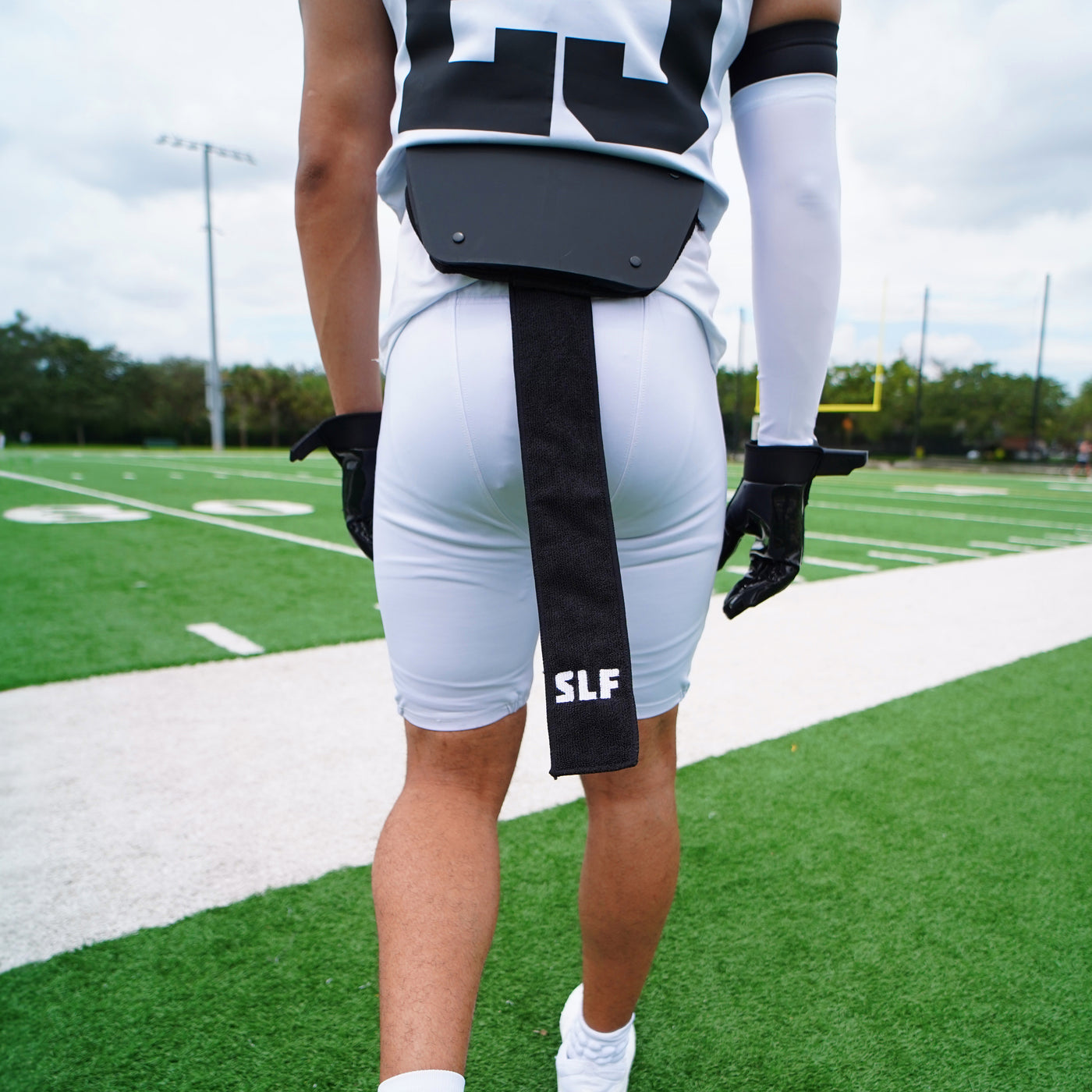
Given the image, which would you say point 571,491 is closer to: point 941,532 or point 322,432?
point 322,432

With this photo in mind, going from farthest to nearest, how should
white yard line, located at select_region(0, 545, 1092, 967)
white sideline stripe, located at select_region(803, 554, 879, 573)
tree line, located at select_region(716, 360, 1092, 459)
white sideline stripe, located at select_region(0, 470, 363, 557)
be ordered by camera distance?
tree line, located at select_region(716, 360, 1092, 459) → white sideline stripe, located at select_region(0, 470, 363, 557) → white sideline stripe, located at select_region(803, 554, 879, 573) → white yard line, located at select_region(0, 545, 1092, 967)

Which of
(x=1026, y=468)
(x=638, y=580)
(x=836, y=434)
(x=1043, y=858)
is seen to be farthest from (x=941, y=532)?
(x=836, y=434)

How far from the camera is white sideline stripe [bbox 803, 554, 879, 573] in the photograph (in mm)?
6238

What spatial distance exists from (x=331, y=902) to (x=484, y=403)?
140 cm

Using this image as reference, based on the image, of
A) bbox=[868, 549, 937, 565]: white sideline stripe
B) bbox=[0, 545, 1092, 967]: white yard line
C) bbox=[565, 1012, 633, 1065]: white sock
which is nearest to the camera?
bbox=[565, 1012, 633, 1065]: white sock

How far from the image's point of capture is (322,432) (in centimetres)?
121

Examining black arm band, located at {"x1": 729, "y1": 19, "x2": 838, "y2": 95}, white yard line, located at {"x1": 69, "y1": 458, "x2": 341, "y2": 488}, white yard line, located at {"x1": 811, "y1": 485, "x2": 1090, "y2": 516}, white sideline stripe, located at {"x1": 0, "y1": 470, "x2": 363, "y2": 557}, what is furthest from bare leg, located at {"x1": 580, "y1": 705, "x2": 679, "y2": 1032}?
white yard line, located at {"x1": 811, "y1": 485, "x2": 1090, "y2": 516}

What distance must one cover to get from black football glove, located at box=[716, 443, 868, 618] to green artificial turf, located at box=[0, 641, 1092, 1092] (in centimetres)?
87

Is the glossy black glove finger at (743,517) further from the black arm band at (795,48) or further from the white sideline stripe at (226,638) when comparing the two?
the white sideline stripe at (226,638)

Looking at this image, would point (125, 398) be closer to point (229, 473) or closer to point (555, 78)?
point (229, 473)

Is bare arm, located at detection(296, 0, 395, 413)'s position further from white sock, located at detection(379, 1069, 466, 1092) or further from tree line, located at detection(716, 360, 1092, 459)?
tree line, located at detection(716, 360, 1092, 459)

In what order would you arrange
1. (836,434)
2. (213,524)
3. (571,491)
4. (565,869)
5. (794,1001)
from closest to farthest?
(571,491)
(794,1001)
(565,869)
(213,524)
(836,434)

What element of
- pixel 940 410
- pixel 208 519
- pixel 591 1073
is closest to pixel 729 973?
pixel 591 1073

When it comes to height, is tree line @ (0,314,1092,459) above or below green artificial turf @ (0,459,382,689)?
above
